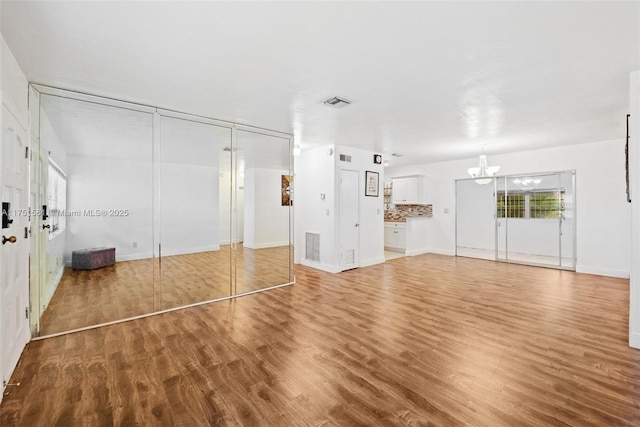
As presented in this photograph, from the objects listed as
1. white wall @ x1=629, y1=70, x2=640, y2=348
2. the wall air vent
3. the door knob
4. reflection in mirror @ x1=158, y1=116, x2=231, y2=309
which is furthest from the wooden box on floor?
white wall @ x1=629, y1=70, x2=640, y2=348

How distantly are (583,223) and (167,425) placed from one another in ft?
25.0

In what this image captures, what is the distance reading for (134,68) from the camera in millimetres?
2678

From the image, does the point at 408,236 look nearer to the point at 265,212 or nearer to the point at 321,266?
the point at 321,266

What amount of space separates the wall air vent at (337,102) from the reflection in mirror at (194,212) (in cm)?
173

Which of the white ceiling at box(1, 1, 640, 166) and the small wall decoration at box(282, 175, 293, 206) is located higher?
the white ceiling at box(1, 1, 640, 166)

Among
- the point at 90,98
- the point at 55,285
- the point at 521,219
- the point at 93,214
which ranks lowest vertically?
the point at 55,285

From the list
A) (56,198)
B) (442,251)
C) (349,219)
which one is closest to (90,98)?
(56,198)

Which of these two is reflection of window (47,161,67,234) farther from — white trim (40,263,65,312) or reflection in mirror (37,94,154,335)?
white trim (40,263,65,312)

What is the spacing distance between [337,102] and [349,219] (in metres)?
3.03

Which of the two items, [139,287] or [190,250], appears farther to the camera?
[190,250]

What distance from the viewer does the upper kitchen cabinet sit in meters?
8.51

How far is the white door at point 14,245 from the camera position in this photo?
2152mm

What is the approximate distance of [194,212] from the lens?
13.7 feet

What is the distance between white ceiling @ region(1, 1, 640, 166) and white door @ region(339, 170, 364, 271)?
210cm
